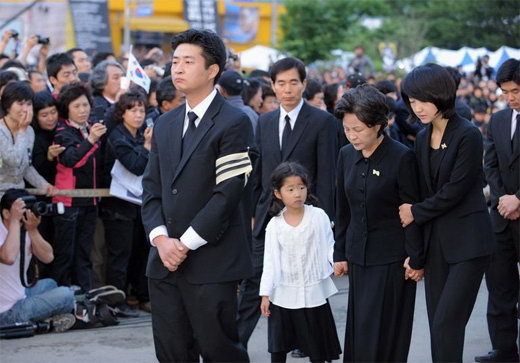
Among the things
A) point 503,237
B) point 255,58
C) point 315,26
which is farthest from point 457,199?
point 315,26

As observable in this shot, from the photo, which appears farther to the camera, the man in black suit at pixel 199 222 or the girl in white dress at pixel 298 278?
the girl in white dress at pixel 298 278

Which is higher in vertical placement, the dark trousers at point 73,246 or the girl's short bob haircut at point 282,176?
the girl's short bob haircut at point 282,176

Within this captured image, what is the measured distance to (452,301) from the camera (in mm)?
5336

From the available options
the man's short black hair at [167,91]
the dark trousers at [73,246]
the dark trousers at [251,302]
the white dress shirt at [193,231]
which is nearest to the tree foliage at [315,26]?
→ the man's short black hair at [167,91]

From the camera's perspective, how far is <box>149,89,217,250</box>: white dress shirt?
186 inches

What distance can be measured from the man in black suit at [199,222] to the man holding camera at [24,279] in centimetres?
273

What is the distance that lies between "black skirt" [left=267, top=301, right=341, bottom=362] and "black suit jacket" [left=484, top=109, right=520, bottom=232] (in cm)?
159

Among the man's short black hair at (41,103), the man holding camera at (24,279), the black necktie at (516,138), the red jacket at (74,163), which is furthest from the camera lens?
the man's short black hair at (41,103)

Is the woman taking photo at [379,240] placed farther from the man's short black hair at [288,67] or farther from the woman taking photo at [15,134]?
the woman taking photo at [15,134]

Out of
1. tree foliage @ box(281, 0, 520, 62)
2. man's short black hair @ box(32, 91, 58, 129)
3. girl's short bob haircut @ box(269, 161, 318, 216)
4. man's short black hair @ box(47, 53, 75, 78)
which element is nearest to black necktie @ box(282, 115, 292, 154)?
girl's short bob haircut @ box(269, 161, 318, 216)

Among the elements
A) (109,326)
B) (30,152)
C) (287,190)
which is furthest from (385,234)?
(30,152)

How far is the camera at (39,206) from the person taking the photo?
749 centimetres

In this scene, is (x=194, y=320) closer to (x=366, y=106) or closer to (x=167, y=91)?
(x=366, y=106)

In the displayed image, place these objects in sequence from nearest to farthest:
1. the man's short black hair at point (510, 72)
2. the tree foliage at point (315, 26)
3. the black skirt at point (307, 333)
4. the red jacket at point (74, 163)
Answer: the black skirt at point (307, 333), the man's short black hair at point (510, 72), the red jacket at point (74, 163), the tree foliage at point (315, 26)
